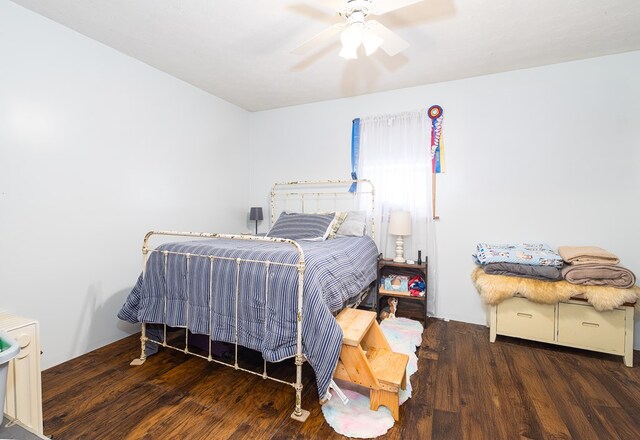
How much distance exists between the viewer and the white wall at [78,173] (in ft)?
6.50

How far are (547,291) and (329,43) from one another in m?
2.69

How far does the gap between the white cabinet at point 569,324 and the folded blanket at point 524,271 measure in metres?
0.22

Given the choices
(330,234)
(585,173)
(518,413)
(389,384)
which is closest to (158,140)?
(330,234)

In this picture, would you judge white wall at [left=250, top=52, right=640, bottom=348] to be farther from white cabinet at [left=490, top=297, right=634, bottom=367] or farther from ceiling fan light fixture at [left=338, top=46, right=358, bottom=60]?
ceiling fan light fixture at [left=338, top=46, right=358, bottom=60]

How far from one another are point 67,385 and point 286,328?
1.55 meters

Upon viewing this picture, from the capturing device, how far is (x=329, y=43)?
2.42 meters

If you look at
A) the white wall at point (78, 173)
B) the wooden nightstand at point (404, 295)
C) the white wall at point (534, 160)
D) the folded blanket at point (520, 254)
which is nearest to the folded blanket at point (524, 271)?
the folded blanket at point (520, 254)

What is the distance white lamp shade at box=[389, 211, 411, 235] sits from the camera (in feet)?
10.2

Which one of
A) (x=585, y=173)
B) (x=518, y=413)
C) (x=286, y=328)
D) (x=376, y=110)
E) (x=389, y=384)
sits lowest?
(x=518, y=413)

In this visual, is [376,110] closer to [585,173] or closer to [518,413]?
[585,173]

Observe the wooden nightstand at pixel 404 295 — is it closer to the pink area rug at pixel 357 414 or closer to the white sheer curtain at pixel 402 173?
the white sheer curtain at pixel 402 173

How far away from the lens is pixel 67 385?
195 cm

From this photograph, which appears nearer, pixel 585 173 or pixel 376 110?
pixel 585 173

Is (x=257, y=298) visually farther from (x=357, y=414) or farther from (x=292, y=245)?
(x=357, y=414)
